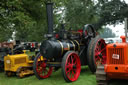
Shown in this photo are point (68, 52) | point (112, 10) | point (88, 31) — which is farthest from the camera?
point (112, 10)

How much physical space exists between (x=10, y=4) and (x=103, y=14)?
Answer: 14802 mm

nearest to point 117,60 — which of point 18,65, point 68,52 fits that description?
point 68,52

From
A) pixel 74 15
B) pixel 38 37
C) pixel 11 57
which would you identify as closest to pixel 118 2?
pixel 74 15

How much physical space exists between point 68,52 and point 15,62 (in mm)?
2854

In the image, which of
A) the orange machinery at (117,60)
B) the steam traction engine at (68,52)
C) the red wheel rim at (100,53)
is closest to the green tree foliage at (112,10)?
the red wheel rim at (100,53)

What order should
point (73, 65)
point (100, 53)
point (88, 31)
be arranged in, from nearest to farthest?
point (73, 65), point (100, 53), point (88, 31)

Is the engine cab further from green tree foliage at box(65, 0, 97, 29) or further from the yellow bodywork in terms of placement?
green tree foliage at box(65, 0, 97, 29)

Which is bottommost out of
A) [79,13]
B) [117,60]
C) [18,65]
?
[18,65]

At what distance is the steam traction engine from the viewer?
588 centimetres

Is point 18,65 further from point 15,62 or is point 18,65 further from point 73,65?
point 73,65

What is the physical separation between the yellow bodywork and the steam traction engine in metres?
1.09

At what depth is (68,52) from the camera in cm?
582

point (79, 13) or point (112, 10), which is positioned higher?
point (79, 13)

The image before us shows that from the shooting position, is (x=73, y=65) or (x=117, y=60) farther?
(x=73, y=65)
